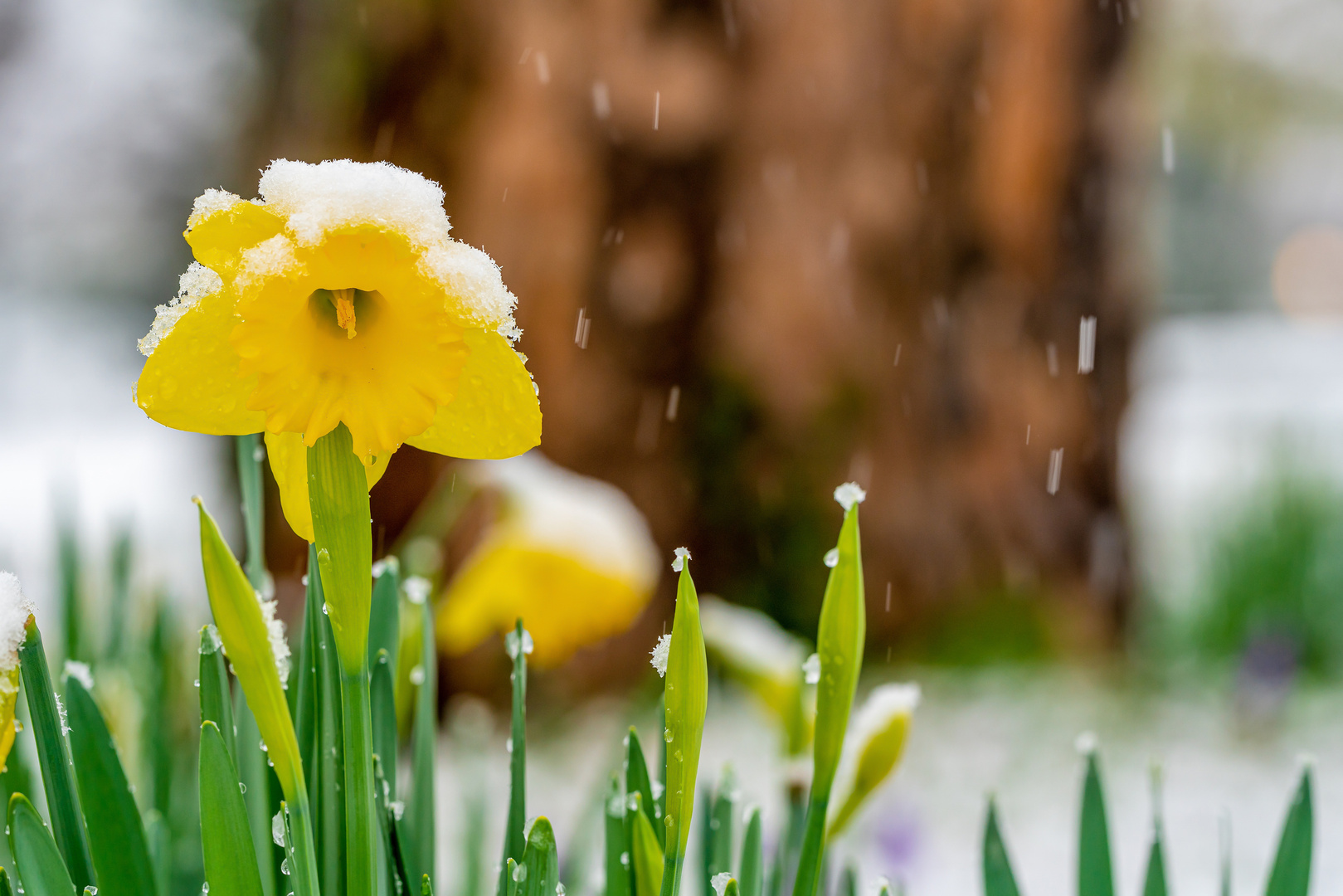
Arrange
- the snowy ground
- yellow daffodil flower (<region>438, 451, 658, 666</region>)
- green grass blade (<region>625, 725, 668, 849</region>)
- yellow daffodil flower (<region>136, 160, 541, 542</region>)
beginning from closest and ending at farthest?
yellow daffodil flower (<region>136, 160, 541, 542</region>)
green grass blade (<region>625, 725, 668, 849</region>)
yellow daffodil flower (<region>438, 451, 658, 666</region>)
the snowy ground

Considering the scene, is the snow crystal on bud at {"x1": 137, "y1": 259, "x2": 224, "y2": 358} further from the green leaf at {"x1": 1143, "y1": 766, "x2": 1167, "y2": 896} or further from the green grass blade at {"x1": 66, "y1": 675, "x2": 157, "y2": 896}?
the green leaf at {"x1": 1143, "y1": 766, "x2": 1167, "y2": 896}

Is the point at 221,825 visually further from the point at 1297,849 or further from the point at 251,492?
the point at 1297,849

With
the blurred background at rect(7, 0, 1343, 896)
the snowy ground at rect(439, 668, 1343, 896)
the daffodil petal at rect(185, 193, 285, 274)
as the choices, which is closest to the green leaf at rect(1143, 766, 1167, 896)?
the daffodil petal at rect(185, 193, 285, 274)

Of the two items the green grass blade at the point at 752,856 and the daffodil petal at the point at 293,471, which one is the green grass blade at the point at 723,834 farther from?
the daffodil petal at the point at 293,471

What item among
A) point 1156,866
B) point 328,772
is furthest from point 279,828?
point 1156,866

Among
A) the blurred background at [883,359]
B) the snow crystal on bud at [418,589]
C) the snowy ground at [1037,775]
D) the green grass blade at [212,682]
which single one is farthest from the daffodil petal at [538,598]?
the blurred background at [883,359]
